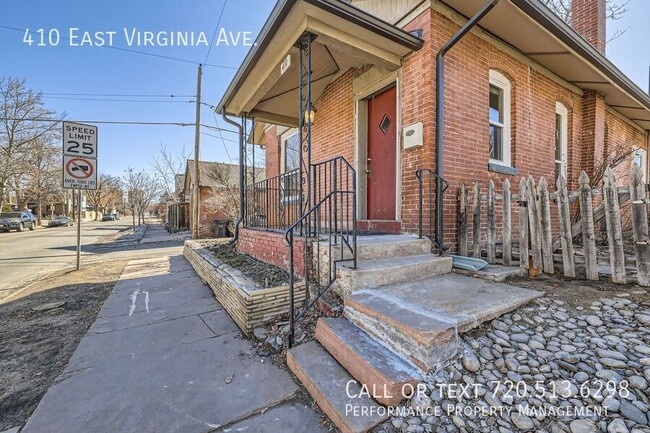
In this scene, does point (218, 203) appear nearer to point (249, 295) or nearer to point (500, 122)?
point (249, 295)

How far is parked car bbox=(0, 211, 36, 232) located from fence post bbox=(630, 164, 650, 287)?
32843mm

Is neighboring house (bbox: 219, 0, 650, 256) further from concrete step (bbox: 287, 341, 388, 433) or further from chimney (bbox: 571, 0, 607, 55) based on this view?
concrete step (bbox: 287, 341, 388, 433)

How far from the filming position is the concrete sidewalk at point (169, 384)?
1854 mm

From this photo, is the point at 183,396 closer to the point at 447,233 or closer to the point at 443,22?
the point at 447,233

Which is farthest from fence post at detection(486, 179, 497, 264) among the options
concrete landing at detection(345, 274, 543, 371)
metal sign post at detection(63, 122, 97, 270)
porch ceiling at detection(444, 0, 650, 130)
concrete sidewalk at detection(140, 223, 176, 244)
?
concrete sidewalk at detection(140, 223, 176, 244)

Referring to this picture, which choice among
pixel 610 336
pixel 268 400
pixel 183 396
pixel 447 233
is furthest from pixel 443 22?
pixel 183 396

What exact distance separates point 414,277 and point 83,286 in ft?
19.3

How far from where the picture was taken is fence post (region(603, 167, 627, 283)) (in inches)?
117

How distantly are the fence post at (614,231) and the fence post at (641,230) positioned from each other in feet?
0.38

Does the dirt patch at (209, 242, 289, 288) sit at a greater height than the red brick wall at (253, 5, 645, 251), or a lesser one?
lesser

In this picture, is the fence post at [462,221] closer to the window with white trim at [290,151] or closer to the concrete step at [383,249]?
the concrete step at [383,249]

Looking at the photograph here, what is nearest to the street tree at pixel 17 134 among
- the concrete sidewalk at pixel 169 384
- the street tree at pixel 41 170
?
the street tree at pixel 41 170

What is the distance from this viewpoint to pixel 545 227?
11.5ft

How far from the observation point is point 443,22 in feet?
13.7
